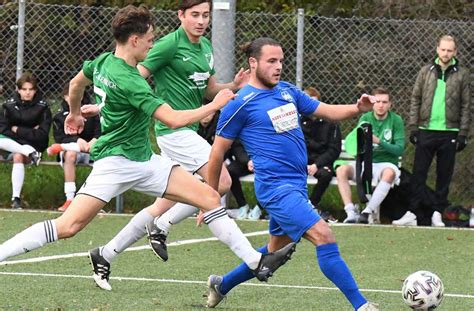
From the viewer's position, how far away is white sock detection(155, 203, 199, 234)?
941 centimetres

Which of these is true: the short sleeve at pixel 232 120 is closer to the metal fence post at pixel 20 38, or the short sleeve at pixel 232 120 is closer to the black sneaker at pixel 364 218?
the black sneaker at pixel 364 218

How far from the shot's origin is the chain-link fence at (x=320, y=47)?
48.7 feet

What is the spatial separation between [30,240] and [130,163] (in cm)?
87

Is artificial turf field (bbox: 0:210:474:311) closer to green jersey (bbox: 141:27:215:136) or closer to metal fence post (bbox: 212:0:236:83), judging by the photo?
green jersey (bbox: 141:27:215:136)

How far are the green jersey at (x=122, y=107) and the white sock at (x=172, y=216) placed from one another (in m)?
1.22

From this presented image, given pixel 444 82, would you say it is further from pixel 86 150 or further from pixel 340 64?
pixel 86 150

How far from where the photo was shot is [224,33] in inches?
563

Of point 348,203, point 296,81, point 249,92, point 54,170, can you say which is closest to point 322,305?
point 249,92

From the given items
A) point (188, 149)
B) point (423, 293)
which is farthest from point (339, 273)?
point (188, 149)

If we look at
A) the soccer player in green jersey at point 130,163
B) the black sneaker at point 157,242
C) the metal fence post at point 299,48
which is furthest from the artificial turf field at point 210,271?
the metal fence post at point 299,48

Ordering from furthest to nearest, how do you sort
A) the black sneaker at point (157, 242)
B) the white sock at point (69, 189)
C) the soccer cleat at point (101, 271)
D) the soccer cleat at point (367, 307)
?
the white sock at point (69, 189)
the black sneaker at point (157, 242)
the soccer cleat at point (101, 271)
the soccer cleat at point (367, 307)

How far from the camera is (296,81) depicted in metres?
14.6

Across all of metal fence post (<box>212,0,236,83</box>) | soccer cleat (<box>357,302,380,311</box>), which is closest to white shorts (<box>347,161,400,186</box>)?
metal fence post (<box>212,0,236,83</box>)

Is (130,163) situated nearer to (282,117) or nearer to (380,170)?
(282,117)
